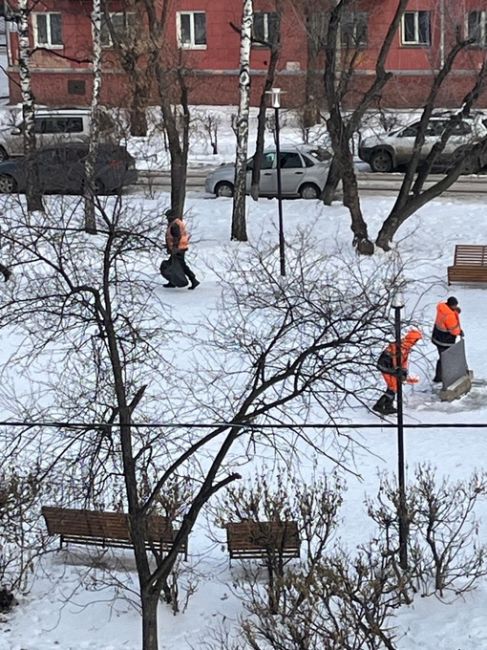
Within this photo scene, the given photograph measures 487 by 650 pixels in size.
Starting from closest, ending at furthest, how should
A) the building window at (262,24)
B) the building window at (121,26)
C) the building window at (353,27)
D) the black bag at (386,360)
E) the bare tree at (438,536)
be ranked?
the bare tree at (438,536) → the black bag at (386,360) → the building window at (353,27) → the building window at (121,26) → the building window at (262,24)

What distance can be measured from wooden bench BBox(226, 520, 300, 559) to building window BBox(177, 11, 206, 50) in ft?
91.1

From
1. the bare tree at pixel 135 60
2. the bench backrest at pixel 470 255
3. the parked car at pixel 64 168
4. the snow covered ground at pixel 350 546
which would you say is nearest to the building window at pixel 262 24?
the bare tree at pixel 135 60

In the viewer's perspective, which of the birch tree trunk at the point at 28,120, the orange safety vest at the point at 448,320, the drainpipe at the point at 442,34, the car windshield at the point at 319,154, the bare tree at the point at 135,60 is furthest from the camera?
the drainpipe at the point at 442,34

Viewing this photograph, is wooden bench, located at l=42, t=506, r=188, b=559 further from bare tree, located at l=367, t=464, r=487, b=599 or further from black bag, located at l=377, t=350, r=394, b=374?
black bag, located at l=377, t=350, r=394, b=374

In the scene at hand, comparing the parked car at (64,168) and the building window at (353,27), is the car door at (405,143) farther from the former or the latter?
the parked car at (64,168)

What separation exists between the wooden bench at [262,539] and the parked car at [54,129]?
1887 cm

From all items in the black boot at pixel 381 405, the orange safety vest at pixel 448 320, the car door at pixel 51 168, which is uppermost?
the car door at pixel 51 168

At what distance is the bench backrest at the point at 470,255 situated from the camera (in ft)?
75.5

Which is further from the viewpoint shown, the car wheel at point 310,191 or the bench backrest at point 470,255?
the car wheel at point 310,191

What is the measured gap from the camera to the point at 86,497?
11.7 m

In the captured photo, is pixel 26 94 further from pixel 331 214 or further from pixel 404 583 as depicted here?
pixel 404 583

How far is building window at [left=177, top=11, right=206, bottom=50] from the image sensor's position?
3934 cm

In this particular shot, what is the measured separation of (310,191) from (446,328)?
1187 cm

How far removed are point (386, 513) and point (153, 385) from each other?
15.3 ft
